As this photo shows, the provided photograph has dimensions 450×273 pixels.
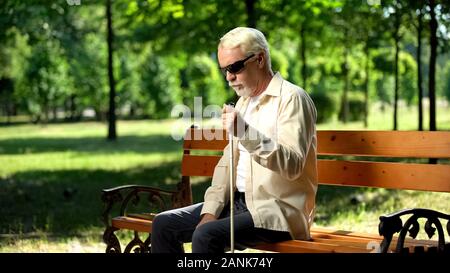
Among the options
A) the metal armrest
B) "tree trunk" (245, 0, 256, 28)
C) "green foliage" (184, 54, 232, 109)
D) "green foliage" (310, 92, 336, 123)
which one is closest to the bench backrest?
the metal armrest

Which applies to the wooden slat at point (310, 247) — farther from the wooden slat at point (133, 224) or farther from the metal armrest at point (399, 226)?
the wooden slat at point (133, 224)

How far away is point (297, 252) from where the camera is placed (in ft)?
12.7

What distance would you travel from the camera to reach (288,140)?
3.69m

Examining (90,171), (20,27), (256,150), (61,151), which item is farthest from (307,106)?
(61,151)

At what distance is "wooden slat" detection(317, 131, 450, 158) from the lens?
4.32 m

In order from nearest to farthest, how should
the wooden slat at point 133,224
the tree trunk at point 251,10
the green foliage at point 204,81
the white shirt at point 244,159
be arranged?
the white shirt at point 244,159
the wooden slat at point 133,224
the tree trunk at point 251,10
the green foliage at point 204,81

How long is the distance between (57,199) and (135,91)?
45878 millimetres

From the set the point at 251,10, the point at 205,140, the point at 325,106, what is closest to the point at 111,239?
the point at 205,140

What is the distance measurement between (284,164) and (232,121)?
1.09 feet

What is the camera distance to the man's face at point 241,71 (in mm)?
3842

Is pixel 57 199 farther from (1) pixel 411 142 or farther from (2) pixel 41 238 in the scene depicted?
(1) pixel 411 142

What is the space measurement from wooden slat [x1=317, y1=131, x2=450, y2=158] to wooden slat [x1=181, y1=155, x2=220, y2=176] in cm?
94

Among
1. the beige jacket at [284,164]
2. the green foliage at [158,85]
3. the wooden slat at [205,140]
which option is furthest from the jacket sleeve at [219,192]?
the green foliage at [158,85]

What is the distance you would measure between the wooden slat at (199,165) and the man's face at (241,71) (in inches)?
59.3
